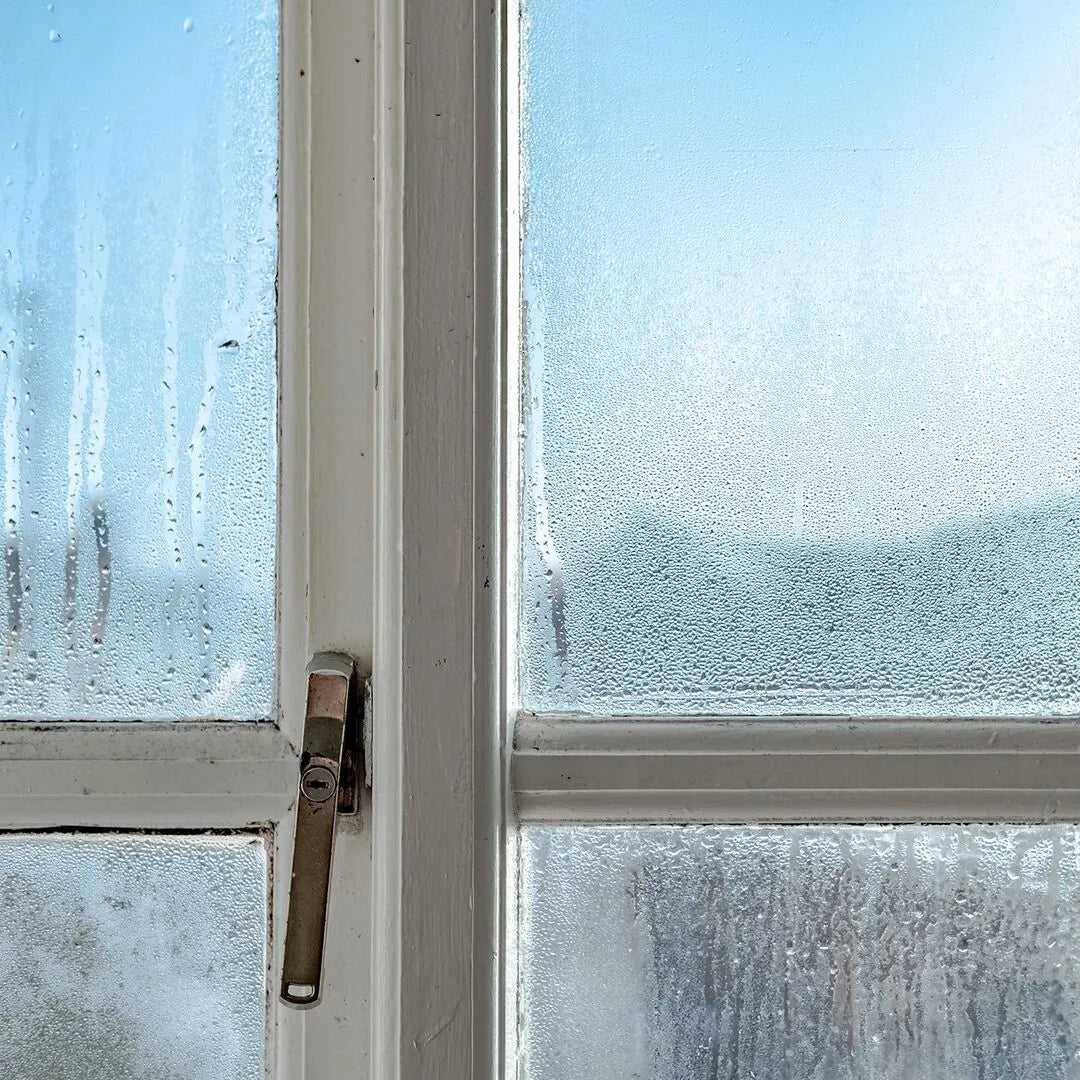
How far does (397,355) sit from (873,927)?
0.44 m

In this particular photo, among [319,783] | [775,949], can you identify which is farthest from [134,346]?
[775,949]

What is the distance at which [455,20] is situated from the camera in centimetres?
55

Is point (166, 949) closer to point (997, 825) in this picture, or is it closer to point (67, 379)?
point (67, 379)

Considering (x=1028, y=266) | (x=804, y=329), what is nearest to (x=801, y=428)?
(x=804, y=329)

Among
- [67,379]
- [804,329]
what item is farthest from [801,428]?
[67,379]

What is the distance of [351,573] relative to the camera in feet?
1.89

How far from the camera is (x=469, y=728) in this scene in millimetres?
537

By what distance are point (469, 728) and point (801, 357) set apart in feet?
0.99

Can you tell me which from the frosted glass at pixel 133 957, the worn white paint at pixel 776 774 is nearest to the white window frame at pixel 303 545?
the frosted glass at pixel 133 957

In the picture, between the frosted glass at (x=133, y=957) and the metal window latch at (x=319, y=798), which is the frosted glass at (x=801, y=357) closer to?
Answer: the metal window latch at (x=319, y=798)

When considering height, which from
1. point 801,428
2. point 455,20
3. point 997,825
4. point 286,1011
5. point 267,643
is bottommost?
point 286,1011

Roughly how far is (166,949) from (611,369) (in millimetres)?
437

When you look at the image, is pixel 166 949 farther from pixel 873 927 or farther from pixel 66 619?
pixel 873 927

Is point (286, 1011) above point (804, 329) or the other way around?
the other way around
